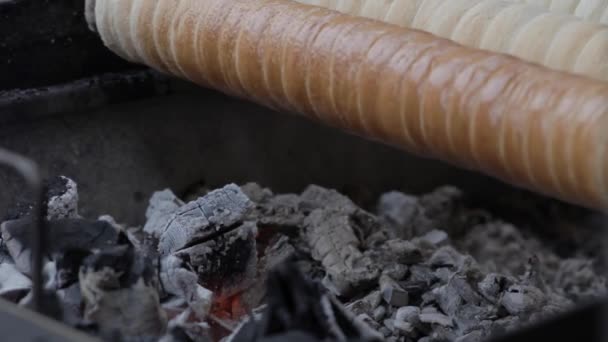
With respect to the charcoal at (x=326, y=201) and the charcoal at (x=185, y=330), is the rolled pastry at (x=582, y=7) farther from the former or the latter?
the charcoal at (x=185, y=330)

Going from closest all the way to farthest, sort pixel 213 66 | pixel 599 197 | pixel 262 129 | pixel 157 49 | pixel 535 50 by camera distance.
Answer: pixel 599 197 < pixel 535 50 < pixel 213 66 < pixel 157 49 < pixel 262 129

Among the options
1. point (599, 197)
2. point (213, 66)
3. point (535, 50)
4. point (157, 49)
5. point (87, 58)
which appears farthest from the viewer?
point (87, 58)

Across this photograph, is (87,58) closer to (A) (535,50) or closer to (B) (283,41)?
(B) (283,41)

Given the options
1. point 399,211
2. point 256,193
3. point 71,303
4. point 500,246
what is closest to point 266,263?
point 256,193

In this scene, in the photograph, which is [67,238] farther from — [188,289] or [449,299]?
[449,299]

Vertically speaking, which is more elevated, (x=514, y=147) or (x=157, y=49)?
(x=514, y=147)

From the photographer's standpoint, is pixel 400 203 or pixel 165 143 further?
pixel 400 203

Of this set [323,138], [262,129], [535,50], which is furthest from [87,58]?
[535,50]
